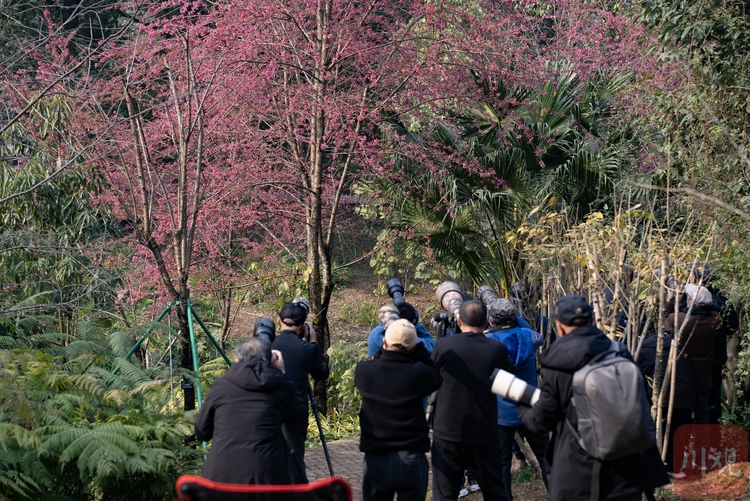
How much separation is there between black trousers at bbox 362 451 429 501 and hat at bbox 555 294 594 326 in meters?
1.40

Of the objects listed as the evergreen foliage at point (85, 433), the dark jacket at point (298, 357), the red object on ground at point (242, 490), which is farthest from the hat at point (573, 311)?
the evergreen foliage at point (85, 433)

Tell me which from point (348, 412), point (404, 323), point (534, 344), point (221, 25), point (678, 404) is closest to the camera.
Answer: point (404, 323)

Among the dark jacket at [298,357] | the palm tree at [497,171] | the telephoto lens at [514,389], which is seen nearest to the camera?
the telephoto lens at [514,389]

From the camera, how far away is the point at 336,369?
11.2 m

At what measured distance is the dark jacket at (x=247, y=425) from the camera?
404 cm

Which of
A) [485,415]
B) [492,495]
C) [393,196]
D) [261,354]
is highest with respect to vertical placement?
[393,196]

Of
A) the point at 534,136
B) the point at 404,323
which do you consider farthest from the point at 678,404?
the point at 534,136

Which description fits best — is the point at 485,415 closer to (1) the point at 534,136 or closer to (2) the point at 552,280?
(2) the point at 552,280

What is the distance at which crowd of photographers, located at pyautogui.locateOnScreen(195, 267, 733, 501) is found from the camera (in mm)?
3838

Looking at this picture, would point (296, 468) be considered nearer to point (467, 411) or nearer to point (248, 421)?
point (248, 421)

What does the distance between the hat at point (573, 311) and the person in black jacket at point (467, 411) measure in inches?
36.3

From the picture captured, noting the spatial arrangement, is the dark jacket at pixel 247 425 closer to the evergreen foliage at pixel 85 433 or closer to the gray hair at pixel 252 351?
the gray hair at pixel 252 351

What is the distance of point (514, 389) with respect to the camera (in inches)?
167

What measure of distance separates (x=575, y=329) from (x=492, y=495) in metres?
1.53
